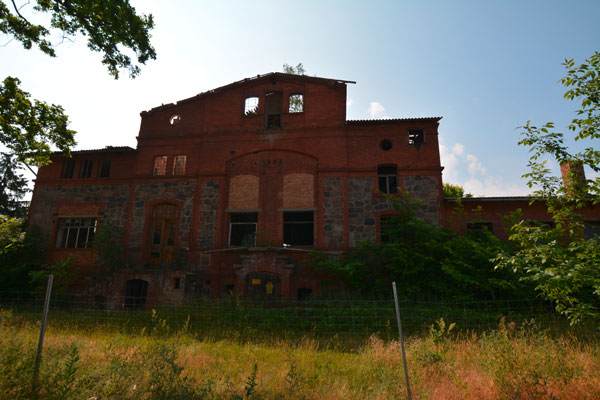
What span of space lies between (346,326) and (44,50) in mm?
13915

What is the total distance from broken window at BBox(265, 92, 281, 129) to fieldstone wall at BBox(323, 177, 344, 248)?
4466 millimetres

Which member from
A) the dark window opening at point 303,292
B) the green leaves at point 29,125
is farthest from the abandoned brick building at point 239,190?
the green leaves at point 29,125

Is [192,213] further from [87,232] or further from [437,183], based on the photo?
[437,183]

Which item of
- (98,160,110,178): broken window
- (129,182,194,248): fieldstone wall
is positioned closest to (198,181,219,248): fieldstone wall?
(129,182,194,248): fieldstone wall

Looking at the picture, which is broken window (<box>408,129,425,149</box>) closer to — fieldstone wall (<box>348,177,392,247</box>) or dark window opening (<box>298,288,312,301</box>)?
fieldstone wall (<box>348,177,392,247</box>)

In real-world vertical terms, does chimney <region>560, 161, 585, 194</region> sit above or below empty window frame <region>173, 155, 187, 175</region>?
below

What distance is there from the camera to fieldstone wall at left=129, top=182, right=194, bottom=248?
57.5ft

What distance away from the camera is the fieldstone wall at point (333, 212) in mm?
16078

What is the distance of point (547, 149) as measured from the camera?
7.09 metres

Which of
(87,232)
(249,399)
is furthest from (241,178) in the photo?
(249,399)

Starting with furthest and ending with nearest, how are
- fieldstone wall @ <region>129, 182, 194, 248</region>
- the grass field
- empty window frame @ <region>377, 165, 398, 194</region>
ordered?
fieldstone wall @ <region>129, 182, 194, 248</region> < empty window frame @ <region>377, 165, 398, 194</region> < the grass field

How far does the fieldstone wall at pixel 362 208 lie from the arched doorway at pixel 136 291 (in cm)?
1024

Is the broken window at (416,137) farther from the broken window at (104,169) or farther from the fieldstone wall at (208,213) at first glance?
the broken window at (104,169)

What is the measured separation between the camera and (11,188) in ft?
94.2
